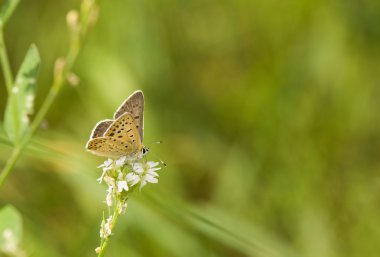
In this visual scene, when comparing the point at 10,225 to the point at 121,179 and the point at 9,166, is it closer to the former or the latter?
the point at 9,166

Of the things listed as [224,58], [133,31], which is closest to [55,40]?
[133,31]

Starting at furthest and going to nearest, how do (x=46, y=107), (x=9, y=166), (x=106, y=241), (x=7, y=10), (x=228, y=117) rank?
(x=228, y=117) → (x=7, y=10) → (x=46, y=107) → (x=9, y=166) → (x=106, y=241)

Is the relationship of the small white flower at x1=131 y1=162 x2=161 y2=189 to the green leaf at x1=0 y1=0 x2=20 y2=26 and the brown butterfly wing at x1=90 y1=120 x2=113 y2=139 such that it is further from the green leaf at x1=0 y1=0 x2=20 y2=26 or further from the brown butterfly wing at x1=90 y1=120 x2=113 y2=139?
the green leaf at x1=0 y1=0 x2=20 y2=26

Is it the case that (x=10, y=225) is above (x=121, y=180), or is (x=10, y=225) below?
below

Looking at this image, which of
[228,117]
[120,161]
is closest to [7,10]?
[120,161]

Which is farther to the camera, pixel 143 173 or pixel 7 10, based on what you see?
pixel 7 10

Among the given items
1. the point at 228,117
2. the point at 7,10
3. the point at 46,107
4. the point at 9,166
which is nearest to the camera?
the point at 9,166

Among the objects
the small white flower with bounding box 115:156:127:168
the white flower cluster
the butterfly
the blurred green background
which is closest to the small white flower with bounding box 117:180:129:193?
the white flower cluster
